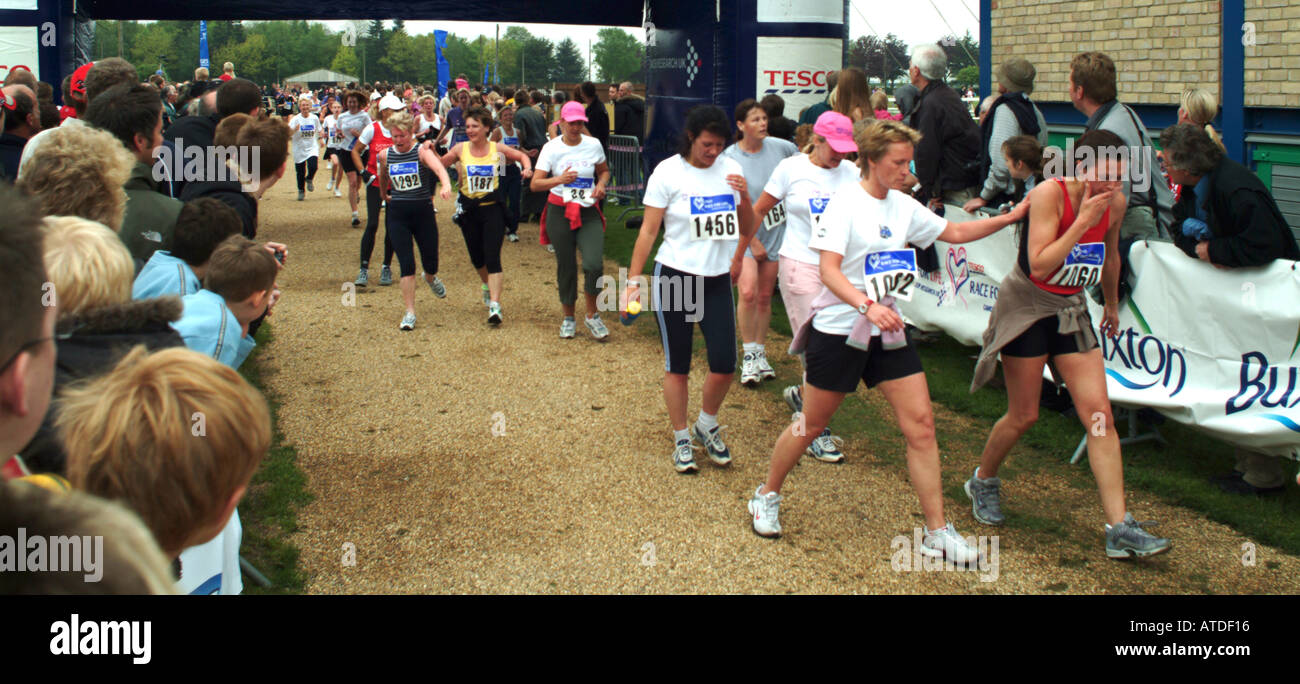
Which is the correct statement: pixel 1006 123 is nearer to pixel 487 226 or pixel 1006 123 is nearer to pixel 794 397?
pixel 794 397

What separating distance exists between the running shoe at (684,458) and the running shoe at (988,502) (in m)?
1.52

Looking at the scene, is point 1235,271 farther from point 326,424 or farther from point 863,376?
point 326,424

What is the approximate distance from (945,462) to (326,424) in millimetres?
3784

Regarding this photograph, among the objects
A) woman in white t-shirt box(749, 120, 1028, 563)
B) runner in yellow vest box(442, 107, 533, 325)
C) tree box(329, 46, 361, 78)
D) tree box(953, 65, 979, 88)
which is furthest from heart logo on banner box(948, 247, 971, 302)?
tree box(329, 46, 361, 78)

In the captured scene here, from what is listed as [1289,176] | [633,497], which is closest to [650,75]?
[1289,176]

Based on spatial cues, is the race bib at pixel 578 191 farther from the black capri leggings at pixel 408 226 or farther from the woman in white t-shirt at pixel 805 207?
the woman in white t-shirt at pixel 805 207

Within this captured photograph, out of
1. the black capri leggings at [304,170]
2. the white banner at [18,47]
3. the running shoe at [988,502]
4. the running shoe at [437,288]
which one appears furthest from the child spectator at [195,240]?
the black capri leggings at [304,170]

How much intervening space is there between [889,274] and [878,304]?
0.78 feet

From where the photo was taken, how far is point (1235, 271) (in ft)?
17.7

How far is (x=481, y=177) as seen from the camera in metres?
9.31

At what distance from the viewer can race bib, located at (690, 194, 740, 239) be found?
5.61m

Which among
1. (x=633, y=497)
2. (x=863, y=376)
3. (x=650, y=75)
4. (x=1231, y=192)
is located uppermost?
(x=650, y=75)

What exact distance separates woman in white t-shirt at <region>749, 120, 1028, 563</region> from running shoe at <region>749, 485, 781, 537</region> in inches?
16.8

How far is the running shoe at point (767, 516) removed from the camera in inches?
193
